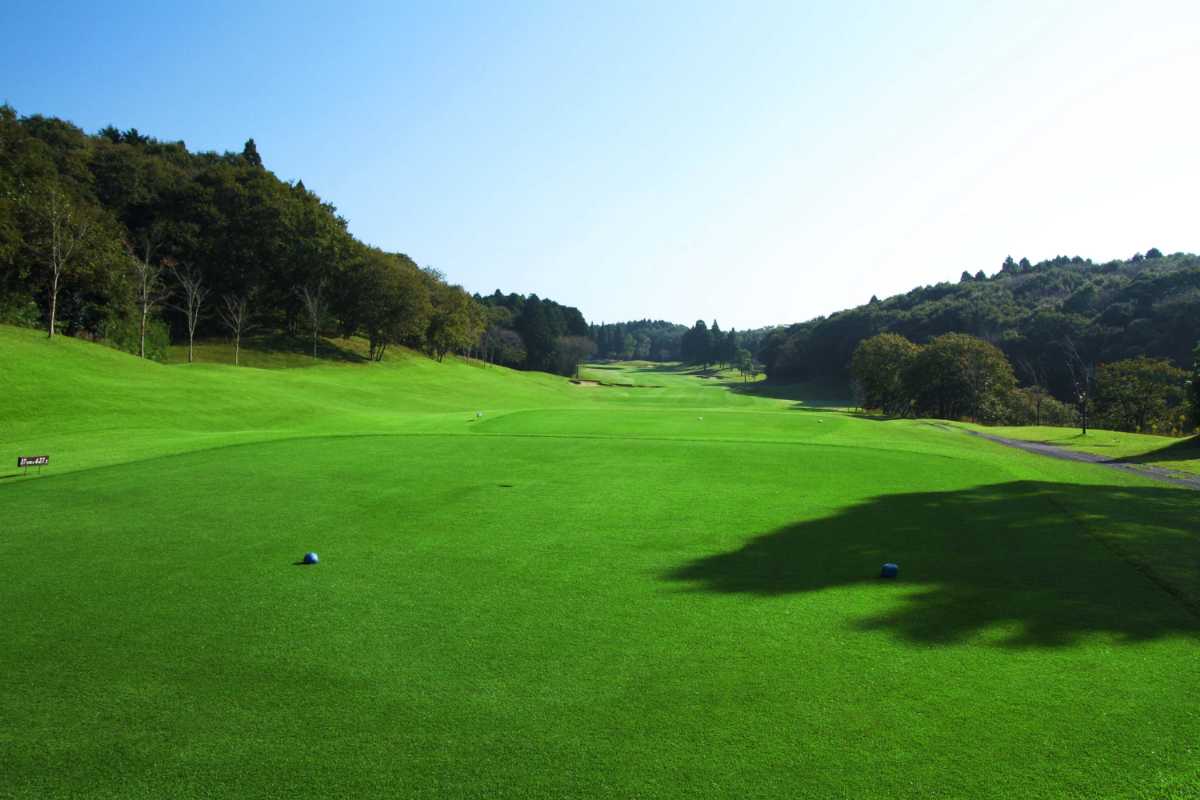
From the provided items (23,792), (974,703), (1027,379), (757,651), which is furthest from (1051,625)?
(1027,379)

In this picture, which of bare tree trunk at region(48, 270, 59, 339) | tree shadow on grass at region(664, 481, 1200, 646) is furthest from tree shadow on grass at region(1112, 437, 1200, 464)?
bare tree trunk at region(48, 270, 59, 339)

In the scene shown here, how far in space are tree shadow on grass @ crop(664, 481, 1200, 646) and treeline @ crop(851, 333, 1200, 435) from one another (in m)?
43.9

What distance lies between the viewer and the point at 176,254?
5941 centimetres

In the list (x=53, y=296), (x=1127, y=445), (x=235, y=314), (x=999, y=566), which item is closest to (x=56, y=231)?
(x=53, y=296)

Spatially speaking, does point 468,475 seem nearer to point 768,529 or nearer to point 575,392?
point 768,529

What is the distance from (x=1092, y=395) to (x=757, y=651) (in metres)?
58.9

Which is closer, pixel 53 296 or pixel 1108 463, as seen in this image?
pixel 1108 463

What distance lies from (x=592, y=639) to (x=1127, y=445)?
32304 mm

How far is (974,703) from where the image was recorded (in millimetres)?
4602

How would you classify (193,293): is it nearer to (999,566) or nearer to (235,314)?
(235,314)

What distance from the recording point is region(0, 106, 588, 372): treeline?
43219 mm

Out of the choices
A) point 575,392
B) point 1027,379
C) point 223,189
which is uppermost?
point 223,189

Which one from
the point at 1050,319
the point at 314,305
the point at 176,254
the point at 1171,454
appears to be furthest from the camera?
the point at 1050,319

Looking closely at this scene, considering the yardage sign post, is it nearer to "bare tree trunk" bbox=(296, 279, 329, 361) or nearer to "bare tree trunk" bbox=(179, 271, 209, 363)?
"bare tree trunk" bbox=(179, 271, 209, 363)
